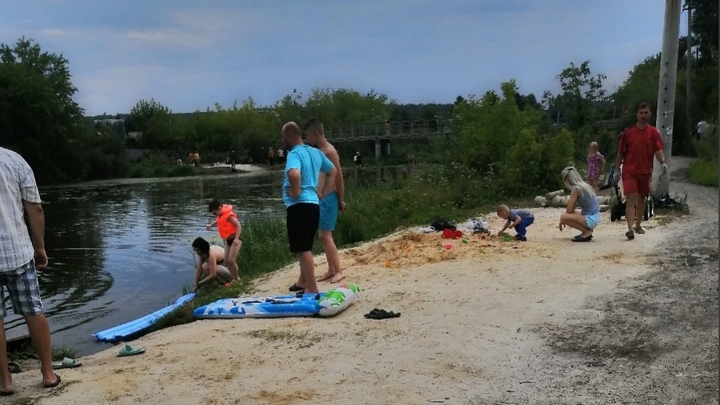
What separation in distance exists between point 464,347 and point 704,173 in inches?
578

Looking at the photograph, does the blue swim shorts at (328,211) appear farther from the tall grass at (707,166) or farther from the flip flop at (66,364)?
the tall grass at (707,166)

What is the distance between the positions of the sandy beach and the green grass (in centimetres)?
922

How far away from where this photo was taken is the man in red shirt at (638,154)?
10.2 metres

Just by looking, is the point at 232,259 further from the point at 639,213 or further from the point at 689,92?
the point at 689,92

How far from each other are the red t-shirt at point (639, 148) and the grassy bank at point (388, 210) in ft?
16.5

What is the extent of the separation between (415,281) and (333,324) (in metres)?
1.93

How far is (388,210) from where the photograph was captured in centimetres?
1644

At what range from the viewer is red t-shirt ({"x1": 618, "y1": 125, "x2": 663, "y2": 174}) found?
33.3 feet

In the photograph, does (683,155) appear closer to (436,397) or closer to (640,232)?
(640,232)

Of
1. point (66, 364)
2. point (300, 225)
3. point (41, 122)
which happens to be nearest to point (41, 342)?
point (66, 364)

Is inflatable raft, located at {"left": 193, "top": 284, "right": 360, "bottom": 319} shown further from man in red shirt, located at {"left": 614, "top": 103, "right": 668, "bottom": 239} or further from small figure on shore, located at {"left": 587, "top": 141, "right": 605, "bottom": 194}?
small figure on shore, located at {"left": 587, "top": 141, "right": 605, "bottom": 194}

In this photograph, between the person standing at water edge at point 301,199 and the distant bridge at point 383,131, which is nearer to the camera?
the person standing at water edge at point 301,199

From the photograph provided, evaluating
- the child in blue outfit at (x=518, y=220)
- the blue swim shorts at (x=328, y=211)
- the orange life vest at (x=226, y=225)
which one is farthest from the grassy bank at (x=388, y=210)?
the child in blue outfit at (x=518, y=220)

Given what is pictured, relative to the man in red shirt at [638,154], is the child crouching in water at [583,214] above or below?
below
